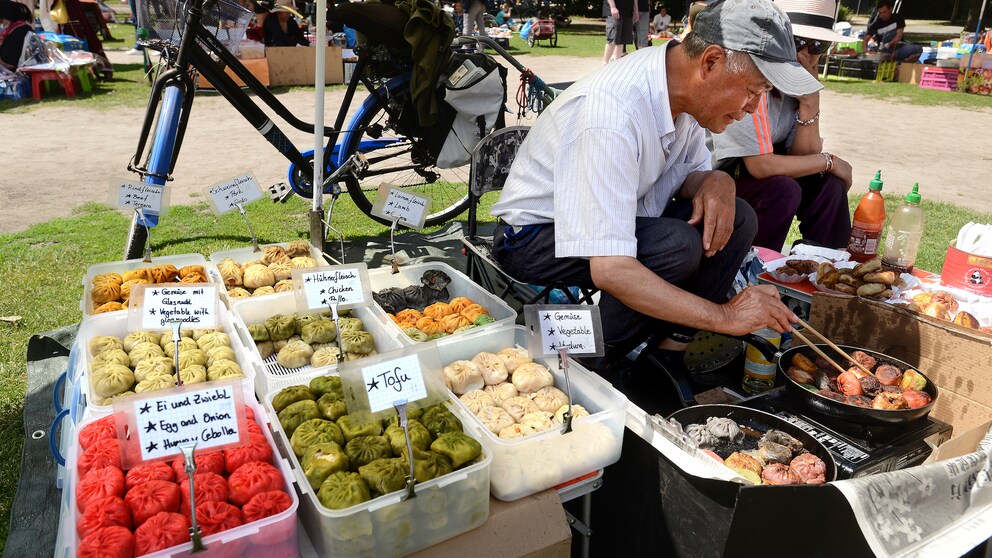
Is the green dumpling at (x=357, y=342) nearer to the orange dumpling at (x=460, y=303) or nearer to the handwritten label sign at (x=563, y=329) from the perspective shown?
the orange dumpling at (x=460, y=303)

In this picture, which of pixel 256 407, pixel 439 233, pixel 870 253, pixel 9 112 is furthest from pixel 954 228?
pixel 9 112

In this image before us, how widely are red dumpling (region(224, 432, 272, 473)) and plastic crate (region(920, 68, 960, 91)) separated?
14.8 metres

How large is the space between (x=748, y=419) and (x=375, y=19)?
2.82m

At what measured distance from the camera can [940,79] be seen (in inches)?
499

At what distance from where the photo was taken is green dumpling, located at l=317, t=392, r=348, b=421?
1606 mm

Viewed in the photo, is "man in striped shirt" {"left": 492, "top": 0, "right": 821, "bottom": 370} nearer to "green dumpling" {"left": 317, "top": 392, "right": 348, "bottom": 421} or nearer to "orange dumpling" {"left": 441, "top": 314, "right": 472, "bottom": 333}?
"orange dumpling" {"left": 441, "top": 314, "right": 472, "bottom": 333}

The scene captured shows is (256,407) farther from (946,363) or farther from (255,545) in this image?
(946,363)

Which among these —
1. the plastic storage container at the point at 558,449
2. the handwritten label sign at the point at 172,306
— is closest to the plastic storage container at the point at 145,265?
the handwritten label sign at the point at 172,306

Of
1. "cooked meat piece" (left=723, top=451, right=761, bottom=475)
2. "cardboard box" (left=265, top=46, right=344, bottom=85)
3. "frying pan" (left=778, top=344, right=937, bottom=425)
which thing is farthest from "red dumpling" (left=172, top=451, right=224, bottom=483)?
"cardboard box" (left=265, top=46, right=344, bottom=85)

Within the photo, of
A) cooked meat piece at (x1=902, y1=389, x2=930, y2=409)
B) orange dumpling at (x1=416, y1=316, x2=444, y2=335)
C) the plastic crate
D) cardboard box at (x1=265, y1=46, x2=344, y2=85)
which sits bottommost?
orange dumpling at (x1=416, y1=316, x2=444, y2=335)

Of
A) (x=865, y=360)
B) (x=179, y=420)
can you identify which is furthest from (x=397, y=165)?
(x=179, y=420)

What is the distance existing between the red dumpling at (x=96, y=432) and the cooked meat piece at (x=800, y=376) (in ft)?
6.18

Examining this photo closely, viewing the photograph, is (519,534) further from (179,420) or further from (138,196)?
(138,196)

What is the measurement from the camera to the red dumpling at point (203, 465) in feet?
4.54
